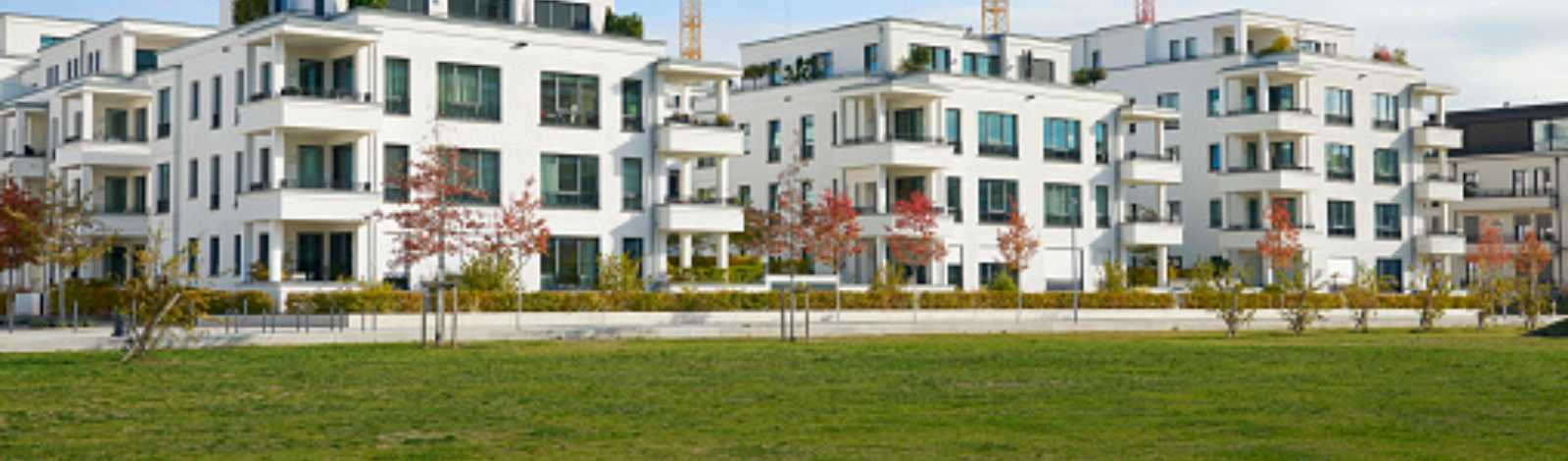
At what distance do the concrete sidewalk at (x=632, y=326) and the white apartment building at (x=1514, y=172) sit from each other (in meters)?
35.1

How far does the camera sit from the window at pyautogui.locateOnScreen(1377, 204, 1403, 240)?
8850cm

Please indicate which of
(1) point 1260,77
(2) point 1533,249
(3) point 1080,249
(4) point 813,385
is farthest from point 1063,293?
(4) point 813,385

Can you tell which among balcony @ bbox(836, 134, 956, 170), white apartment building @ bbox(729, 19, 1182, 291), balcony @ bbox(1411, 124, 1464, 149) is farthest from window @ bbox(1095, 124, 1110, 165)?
balcony @ bbox(1411, 124, 1464, 149)

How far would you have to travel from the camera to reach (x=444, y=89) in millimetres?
56812

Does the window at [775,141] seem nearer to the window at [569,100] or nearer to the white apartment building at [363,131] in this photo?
the white apartment building at [363,131]

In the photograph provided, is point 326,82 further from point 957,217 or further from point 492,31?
point 957,217

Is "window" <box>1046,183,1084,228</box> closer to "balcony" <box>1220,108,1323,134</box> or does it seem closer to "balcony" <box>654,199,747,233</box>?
"balcony" <box>1220,108,1323,134</box>

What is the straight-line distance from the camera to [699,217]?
6141cm

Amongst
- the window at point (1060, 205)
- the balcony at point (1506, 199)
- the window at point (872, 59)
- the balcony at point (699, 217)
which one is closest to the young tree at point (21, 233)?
the balcony at point (699, 217)

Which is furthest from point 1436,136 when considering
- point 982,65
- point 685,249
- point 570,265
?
point 570,265

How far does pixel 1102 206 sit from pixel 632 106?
25.8 meters

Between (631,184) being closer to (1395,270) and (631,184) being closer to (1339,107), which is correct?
(1339,107)

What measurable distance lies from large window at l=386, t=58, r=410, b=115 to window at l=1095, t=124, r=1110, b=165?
112ft

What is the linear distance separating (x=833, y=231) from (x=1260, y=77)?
30.6 meters
